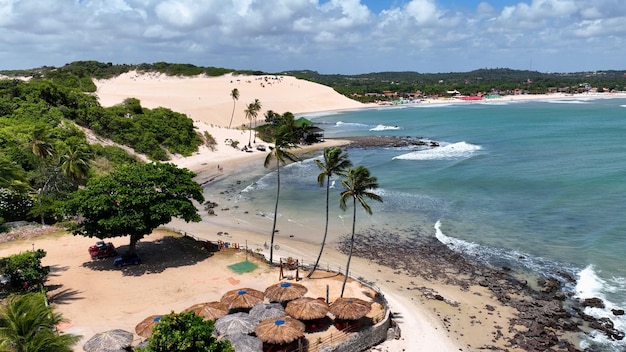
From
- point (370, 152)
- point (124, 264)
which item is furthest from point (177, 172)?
point (370, 152)

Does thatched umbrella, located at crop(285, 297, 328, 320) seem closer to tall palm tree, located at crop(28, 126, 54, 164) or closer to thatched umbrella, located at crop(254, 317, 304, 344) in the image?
thatched umbrella, located at crop(254, 317, 304, 344)

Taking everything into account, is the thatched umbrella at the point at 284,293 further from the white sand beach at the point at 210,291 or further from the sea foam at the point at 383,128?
the sea foam at the point at 383,128

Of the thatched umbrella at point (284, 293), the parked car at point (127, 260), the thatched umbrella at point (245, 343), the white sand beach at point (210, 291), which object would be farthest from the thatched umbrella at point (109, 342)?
the parked car at point (127, 260)

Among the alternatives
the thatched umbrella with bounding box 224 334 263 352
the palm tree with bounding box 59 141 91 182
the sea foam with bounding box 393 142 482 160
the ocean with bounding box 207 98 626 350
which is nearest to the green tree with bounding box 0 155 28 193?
the palm tree with bounding box 59 141 91 182

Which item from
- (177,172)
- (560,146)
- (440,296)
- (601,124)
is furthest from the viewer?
(601,124)

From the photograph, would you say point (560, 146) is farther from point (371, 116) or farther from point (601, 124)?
point (371, 116)

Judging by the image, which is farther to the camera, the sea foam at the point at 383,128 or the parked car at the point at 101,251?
the sea foam at the point at 383,128
